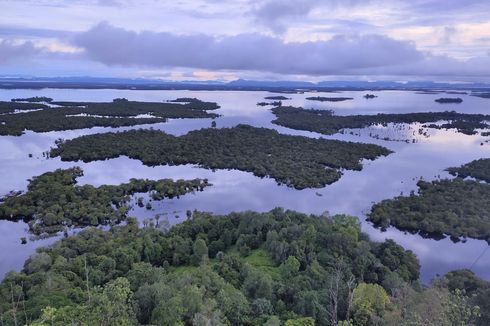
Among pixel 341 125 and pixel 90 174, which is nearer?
pixel 90 174

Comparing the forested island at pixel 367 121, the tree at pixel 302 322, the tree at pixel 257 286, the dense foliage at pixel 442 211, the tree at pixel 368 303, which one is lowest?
the dense foliage at pixel 442 211

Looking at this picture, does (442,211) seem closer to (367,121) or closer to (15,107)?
(367,121)

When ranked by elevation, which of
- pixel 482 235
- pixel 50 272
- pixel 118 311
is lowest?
pixel 482 235

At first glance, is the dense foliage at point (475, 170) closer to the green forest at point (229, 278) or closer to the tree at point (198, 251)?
the green forest at point (229, 278)

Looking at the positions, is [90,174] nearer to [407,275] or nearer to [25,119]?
[407,275]

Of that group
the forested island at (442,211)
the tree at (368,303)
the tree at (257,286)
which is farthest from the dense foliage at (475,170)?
the tree at (257,286)

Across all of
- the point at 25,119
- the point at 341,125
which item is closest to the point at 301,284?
the point at 341,125

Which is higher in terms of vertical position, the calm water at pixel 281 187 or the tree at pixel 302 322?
the tree at pixel 302 322
